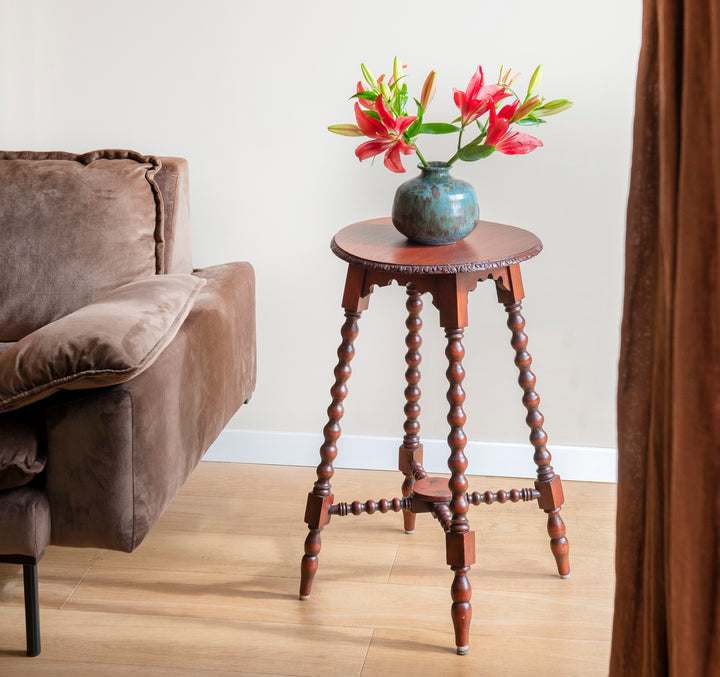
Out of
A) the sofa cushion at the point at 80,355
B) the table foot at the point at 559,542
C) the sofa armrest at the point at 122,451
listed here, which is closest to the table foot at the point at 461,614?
the table foot at the point at 559,542

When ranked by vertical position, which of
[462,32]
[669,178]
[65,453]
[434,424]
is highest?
[462,32]

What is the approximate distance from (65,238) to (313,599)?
964 mm

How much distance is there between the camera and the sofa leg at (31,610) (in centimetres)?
156

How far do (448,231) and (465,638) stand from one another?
77 centimetres

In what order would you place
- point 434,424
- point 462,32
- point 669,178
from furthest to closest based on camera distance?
point 434,424
point 462,32
point 669,178

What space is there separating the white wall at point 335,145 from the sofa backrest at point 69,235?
346mm

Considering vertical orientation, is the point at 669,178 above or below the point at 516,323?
above

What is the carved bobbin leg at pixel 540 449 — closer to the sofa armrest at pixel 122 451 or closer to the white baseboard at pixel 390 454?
the white baseboard at pixel 390 454

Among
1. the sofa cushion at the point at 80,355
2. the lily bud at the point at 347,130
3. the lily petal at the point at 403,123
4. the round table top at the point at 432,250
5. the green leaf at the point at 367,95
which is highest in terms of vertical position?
the green leaf at the point at 367,95

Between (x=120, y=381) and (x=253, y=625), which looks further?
(x=253, y=625)

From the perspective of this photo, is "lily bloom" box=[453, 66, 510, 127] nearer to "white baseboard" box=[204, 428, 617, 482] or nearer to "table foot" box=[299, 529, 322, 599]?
"table foot" box=[299, 529, 322, 599]

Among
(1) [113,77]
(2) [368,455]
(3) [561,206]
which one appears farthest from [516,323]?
(1) [113,77]

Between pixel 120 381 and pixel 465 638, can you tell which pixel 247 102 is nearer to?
pixel 120 381

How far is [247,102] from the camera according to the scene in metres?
2.22
